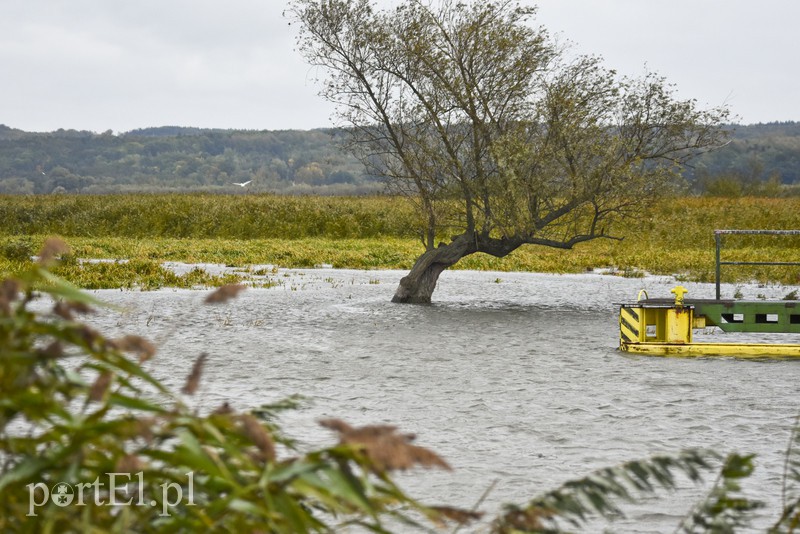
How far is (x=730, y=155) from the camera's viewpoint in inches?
5423

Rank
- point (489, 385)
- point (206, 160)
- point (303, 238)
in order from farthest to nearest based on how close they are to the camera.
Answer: point (206, 160)
point (303, 238)
point (489, 385)

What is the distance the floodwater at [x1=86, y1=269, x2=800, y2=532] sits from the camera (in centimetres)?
635

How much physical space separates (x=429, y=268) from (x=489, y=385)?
27.8 ft

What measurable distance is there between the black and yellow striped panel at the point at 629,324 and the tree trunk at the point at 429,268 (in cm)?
561

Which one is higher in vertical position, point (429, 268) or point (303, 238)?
point (429, 268)

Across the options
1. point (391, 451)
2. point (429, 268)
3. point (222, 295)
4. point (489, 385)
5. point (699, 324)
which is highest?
point (222, 295)

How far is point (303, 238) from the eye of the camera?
3806 cm

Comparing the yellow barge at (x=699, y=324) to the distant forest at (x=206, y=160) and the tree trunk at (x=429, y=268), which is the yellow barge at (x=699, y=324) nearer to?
the tree trunk at (x=429, y=268)

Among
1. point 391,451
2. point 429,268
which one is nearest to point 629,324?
point 429,268

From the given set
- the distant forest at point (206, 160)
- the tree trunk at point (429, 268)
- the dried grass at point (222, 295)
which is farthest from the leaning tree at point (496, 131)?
the distant forest at point (206, 160)

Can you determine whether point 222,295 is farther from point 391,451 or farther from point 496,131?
point 496,131

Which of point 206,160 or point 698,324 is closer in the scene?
point 698,324

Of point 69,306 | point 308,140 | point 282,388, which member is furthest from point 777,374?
point 308,140

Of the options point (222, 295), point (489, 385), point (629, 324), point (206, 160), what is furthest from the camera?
point (206, 160)
